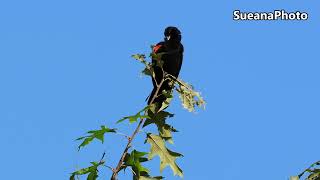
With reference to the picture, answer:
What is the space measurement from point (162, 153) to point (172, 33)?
3.75 meters

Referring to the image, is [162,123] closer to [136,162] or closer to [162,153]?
[162,153]

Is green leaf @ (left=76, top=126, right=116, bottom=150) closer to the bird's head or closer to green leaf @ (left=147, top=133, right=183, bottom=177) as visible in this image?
green leaf @ (left=147, top=133, right=183, bottom=177)

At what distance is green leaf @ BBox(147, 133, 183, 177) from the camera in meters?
4.43

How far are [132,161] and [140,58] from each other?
1597mm

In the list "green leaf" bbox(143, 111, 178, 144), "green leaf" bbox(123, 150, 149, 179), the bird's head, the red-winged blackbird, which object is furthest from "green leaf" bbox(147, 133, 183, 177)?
the bird's head

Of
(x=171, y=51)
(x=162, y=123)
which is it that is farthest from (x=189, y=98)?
(x=171, y=51)

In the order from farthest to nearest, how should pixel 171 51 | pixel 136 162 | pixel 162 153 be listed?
pixel 171 51 → pixel 162 153 → pixel 136 162

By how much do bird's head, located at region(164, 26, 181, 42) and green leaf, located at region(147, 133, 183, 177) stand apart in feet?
11.7

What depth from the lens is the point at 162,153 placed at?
14.8 feet

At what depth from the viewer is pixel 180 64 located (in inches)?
324

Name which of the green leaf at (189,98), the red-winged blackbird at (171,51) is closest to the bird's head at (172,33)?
the red-winged blackbird at (171,51)

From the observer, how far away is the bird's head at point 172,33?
26.1ft

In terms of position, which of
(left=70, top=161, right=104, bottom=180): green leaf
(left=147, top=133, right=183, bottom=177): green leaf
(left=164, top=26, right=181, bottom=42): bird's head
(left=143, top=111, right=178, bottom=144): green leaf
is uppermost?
(left=164, top=26, right=181, bottom=42): bird's head

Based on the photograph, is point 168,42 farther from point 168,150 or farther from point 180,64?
point 168,150
